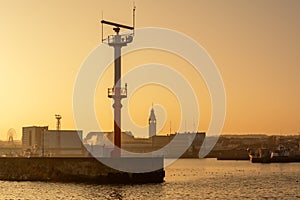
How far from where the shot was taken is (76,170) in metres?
74.5

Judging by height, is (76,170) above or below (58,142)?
below

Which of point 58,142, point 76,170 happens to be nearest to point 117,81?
point 76,170

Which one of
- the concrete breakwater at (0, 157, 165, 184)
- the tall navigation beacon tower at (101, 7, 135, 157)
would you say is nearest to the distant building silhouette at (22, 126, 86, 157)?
the concrete breakwater at (0, 157, 165, 184)

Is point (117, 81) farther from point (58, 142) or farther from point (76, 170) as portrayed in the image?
point (58, 142)

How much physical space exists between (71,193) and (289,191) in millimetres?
23395

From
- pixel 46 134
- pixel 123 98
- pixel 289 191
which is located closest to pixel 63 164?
pixel 123 98

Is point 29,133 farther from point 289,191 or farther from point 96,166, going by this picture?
point 289,191

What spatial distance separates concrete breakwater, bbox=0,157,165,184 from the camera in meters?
71.1

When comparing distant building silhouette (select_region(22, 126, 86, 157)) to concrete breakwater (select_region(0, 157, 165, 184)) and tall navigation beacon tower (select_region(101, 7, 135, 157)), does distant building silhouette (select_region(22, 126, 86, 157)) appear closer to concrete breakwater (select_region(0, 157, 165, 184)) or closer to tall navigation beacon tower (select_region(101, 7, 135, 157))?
concrete breakwater (select_region(0, 157, 165, 184))

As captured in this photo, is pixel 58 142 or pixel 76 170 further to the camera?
pixel 58 142

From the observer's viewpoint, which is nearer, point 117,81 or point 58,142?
point 117,81

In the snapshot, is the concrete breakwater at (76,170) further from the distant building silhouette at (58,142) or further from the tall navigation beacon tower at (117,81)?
the distant building silhouette at (58,142)

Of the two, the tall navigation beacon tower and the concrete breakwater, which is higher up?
the tall navigation beacon tower

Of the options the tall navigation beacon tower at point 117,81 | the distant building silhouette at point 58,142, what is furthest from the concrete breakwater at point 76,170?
the distant building silhouette at point 58,142
